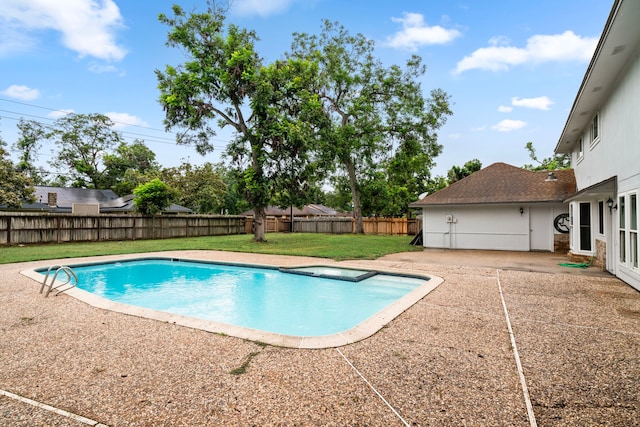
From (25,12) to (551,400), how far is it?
1879 cm

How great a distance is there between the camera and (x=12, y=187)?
2062 centimetres

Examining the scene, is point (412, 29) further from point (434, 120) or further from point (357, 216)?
point (357, 216)

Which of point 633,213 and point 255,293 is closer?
point 633,213

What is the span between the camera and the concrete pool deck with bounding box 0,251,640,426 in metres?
2.37

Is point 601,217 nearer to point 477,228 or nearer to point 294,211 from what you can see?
point 477,228

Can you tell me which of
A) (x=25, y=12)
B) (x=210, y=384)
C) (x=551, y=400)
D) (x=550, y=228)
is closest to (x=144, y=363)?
(x=210, y=384)

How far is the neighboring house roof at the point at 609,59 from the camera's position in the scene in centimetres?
495

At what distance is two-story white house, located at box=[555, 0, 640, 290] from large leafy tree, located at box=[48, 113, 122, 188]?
39993 mm

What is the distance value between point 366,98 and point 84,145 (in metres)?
29.7

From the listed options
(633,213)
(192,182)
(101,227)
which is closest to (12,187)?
(101,227)

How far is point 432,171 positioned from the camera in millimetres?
33969

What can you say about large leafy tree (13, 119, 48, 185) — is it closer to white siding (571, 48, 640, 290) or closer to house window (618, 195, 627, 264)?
white siding (571, 48, 640, 290)

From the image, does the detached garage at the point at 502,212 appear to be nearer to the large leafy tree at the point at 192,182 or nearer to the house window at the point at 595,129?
the house window at the point at 595,129

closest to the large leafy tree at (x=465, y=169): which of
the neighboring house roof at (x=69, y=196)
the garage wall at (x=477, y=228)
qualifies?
the garage wall at (x=477, y=228)
